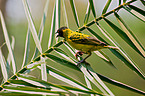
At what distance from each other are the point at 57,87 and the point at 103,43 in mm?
864

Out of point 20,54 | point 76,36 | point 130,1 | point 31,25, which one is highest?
point 20,54

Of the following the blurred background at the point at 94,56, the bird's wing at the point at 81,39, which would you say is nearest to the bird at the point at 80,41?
the bird's wing at the point at 81,39

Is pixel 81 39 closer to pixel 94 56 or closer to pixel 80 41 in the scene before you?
pixel 80 41

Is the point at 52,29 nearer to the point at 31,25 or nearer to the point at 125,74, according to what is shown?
the point at 31,25

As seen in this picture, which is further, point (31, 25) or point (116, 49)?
point (31, 25)

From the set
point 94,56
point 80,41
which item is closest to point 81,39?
point 80,41

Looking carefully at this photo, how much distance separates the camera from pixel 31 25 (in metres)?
1.78

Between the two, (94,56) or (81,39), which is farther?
(94,56)

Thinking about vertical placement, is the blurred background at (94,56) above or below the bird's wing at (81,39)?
above

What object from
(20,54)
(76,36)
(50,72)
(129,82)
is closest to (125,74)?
(129,82)

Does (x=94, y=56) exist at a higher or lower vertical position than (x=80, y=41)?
higher

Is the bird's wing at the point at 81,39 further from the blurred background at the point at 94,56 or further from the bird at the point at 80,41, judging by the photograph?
the blurred background at the point at 94,56

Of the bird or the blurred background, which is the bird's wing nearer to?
the bird

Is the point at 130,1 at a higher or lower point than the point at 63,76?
higher
